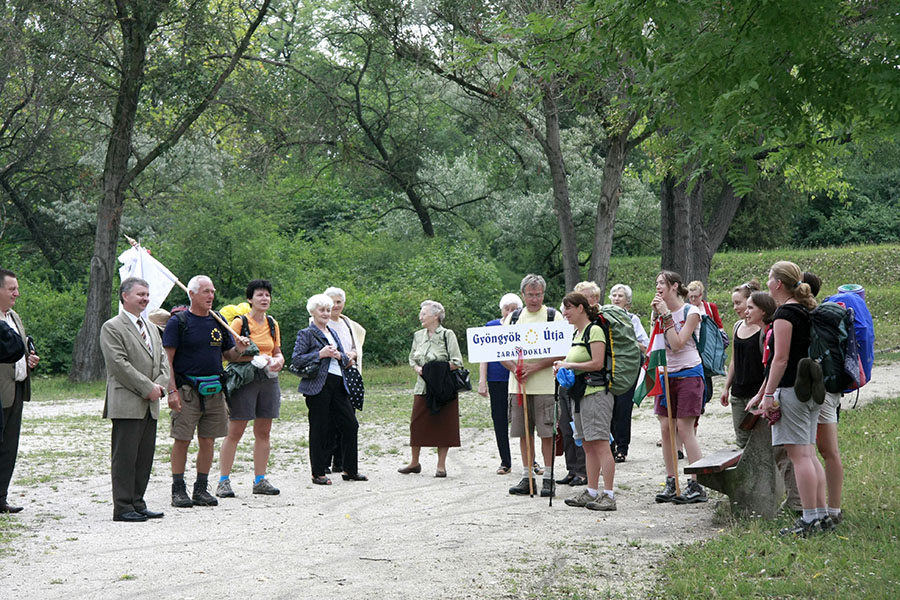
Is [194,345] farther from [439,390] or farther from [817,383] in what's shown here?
[817,383]

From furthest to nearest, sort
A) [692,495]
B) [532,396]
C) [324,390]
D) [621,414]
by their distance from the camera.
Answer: [621,414], [324,390], [532,396], [692,495]

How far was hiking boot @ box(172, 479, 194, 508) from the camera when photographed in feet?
28.7

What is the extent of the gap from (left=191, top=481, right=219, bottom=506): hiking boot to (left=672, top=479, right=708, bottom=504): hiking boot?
4021mm

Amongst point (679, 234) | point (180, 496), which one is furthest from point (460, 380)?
point (679, 234)

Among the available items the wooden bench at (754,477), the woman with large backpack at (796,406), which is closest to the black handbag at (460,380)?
the wooden bench at (754,477)

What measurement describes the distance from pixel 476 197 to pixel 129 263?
89.0ft

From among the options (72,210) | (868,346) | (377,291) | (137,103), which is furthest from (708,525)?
(72,210)

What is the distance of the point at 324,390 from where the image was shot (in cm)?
1007

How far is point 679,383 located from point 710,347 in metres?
0.94

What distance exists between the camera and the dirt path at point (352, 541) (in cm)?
592

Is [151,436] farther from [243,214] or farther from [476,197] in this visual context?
[476,197]

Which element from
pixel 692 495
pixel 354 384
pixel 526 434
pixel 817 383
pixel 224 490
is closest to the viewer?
pixel 817 383

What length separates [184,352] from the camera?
8.72 m

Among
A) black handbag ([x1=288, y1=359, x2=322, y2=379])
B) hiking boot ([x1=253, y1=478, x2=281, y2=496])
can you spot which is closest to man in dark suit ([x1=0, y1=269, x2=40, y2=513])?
hiking boot ([x1=253, y1=478, x2=281, y2=496])
